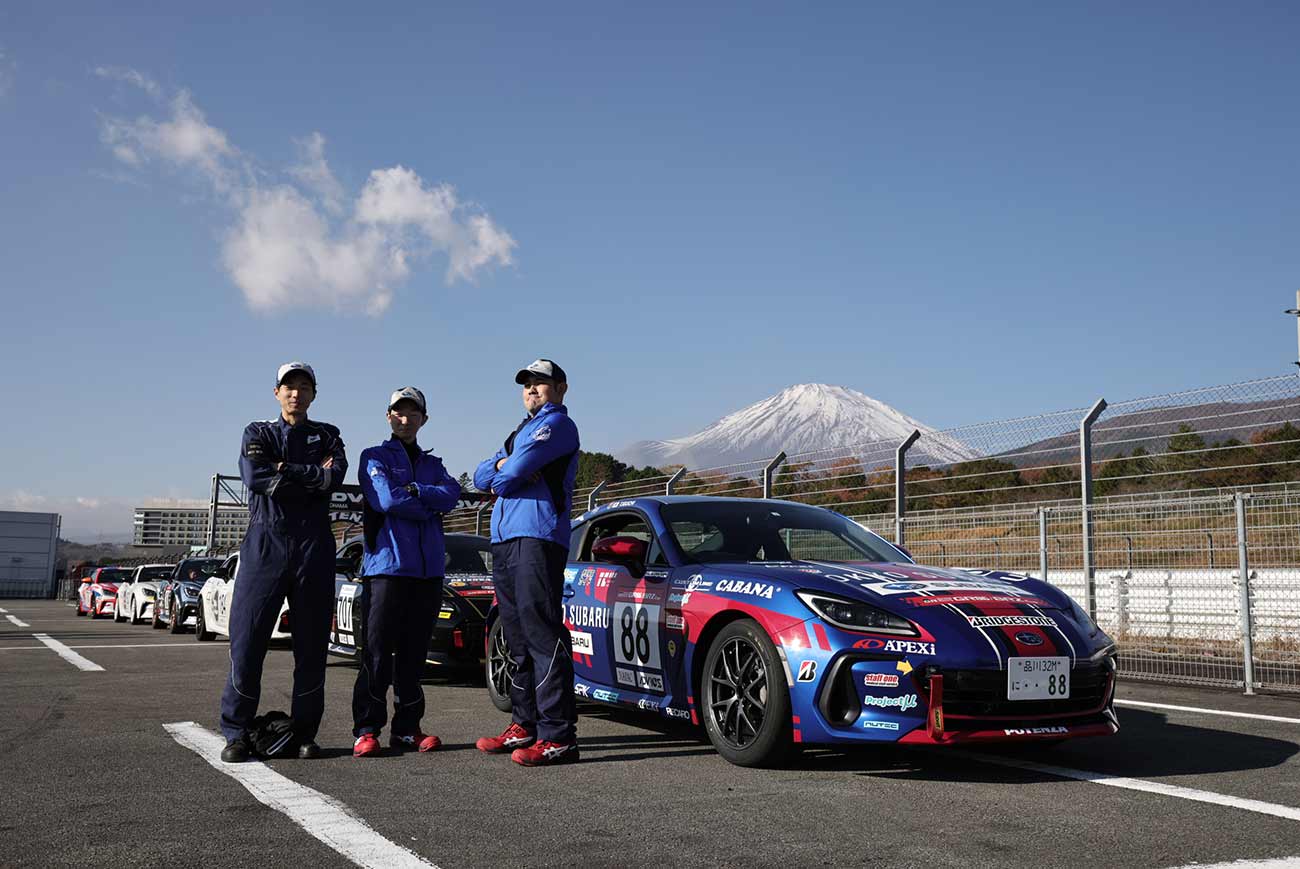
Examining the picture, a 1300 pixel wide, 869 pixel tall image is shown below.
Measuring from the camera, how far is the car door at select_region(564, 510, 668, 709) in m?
5.96

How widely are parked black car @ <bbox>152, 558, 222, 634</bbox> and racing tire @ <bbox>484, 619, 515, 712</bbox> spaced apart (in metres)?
10.8

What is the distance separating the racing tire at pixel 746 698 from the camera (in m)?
5.00

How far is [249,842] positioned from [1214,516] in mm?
7988

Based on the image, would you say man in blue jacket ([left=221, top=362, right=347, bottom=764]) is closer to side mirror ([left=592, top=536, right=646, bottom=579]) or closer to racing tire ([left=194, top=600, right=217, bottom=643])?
side mirror ([left=592, top=536, right=646, bottom=579])

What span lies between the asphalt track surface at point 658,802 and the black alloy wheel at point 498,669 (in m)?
0.35

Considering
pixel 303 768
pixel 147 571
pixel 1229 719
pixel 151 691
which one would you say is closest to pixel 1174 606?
pixel 1229 719

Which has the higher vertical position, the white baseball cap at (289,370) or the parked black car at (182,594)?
the white baseball cap at (289,370)

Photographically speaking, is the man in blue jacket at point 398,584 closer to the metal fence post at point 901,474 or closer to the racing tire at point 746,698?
the racing tire at point 746,698

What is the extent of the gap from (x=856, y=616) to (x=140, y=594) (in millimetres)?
19933

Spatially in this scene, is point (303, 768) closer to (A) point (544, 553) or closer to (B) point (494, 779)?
(B) point (494, 779)

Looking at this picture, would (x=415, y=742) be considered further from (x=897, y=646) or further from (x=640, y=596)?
(x=897, y=646)

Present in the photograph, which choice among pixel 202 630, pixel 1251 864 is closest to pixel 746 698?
pixel 1251 864

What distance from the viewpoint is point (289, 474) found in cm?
547

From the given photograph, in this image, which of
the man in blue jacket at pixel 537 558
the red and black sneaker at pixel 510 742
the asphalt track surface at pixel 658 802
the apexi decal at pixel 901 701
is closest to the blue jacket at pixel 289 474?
the man in blue jacket at pixel 537 558
